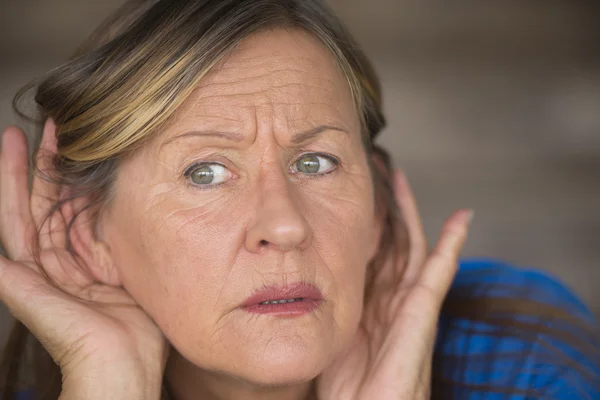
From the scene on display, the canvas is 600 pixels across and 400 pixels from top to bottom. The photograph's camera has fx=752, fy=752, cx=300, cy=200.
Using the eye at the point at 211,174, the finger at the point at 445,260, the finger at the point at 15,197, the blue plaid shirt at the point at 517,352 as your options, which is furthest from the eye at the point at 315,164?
the finger at the point at 15,197

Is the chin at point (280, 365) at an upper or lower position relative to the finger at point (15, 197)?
lower

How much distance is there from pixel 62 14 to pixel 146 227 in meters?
3.13

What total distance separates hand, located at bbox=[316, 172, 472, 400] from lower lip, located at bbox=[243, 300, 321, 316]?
1.51ft

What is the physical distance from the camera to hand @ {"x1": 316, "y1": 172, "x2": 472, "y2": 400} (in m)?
2.38

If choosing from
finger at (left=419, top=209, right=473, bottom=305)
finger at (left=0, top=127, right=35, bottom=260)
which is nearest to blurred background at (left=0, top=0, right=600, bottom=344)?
finger at (left=419, top=209, right=473, bottom=305)

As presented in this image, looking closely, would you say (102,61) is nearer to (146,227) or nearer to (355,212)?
(146,227)

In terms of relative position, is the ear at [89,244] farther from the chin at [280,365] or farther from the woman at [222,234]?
the chin at [280,365]

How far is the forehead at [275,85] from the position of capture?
2188 mm

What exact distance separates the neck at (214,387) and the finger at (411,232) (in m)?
0.56

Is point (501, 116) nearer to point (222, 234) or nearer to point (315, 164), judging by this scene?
point (315, 164)

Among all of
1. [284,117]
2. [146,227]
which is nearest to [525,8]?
[284,117]

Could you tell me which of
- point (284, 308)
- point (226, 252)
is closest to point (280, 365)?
point (284, 308)

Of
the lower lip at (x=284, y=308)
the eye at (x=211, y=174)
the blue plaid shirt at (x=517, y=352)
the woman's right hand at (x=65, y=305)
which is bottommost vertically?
the blue plaid shirt at (x=517, y=352)

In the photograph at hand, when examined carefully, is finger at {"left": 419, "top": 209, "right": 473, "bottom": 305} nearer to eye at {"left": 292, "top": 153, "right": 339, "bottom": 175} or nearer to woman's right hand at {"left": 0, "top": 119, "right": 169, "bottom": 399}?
eye at {"left": 292, "top": 153, "right": 339, "bottom": 175}
